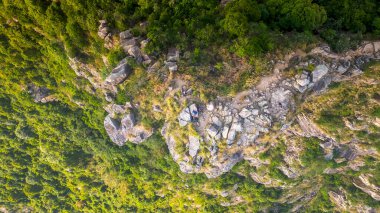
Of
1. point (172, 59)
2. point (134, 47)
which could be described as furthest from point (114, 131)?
point (172, 59)

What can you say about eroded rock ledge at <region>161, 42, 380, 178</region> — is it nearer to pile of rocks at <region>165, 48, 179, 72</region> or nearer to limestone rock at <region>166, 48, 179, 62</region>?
pile of rocks at <region>165, 48, 179, 72</region>

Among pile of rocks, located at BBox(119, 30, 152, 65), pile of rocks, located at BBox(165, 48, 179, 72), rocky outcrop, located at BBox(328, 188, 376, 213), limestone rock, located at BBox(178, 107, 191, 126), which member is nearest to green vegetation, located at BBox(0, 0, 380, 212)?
pile of rocks, located at BBox(165, 48, 179, 72)

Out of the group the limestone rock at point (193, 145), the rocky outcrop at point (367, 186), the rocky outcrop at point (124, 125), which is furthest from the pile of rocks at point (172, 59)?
the rocky outcrop at point (367, 186)

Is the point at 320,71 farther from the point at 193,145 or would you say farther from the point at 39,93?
the point at 39,93

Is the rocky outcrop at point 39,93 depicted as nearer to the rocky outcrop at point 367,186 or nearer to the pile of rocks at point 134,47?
the pile of rocks at point 134,47

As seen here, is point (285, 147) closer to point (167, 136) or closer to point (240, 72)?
point (240, 72)
